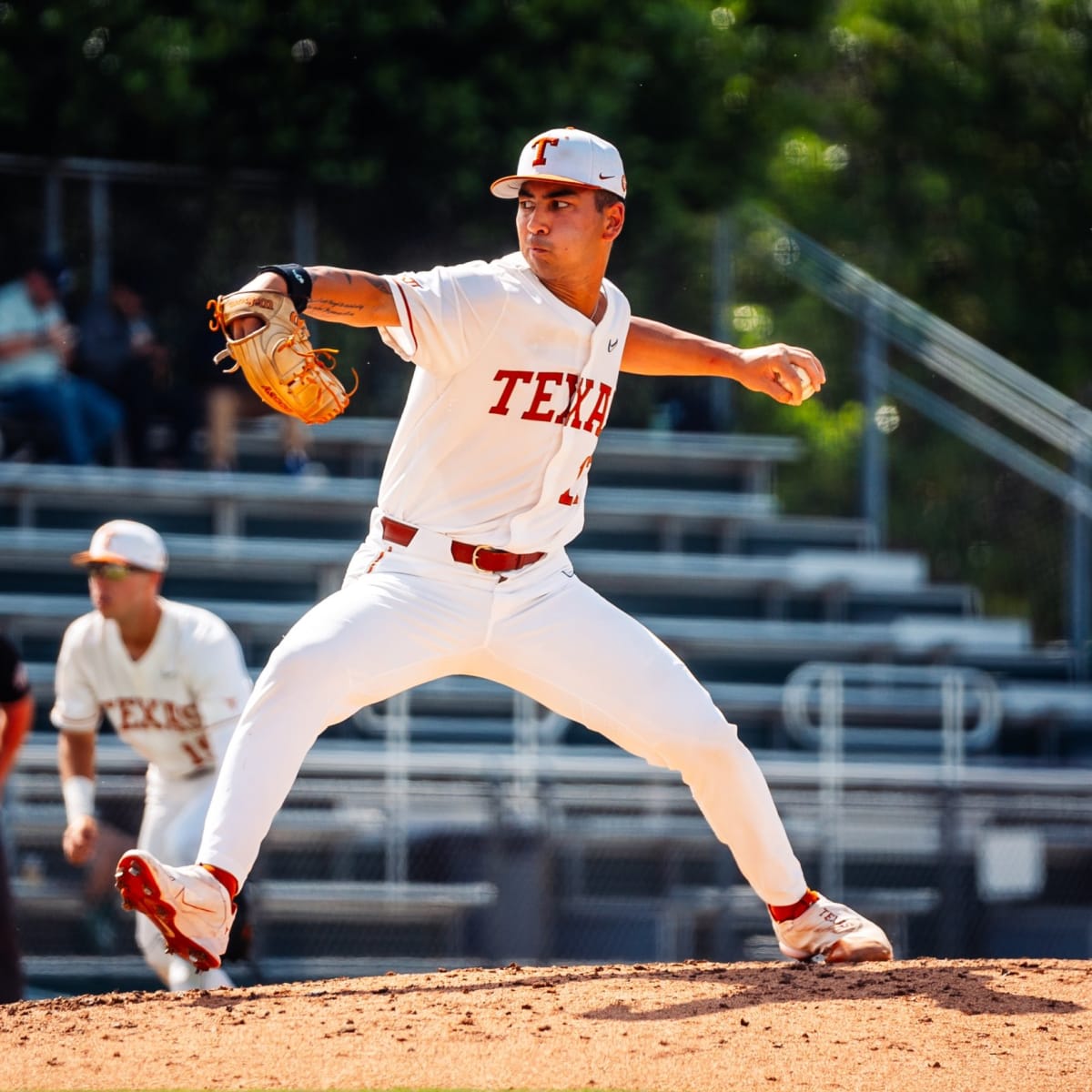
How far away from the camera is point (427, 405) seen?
465cm

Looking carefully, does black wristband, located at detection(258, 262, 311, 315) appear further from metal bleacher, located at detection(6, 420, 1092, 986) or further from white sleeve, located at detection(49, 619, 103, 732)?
metal bleacher, located at detection(6, 420, 1092, 986)

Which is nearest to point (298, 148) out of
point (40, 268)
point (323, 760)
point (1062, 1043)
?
point (40, 268)

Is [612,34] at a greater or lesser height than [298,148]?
greater

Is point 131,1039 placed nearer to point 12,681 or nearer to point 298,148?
point 12,681

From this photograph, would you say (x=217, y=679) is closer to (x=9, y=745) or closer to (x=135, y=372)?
(x=9, y=745)

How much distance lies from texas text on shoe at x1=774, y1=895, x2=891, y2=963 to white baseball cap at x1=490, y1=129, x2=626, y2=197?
189 centimetres

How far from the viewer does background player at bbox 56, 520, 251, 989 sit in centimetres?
680

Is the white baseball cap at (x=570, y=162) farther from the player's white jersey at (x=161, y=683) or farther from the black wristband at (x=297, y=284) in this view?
the player's white jersey at (x=161, y=683)

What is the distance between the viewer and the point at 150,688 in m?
6.90

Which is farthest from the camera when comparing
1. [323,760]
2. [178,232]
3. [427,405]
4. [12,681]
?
[178,232]

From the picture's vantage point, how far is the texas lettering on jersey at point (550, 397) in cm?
461

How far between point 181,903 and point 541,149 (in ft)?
6.35

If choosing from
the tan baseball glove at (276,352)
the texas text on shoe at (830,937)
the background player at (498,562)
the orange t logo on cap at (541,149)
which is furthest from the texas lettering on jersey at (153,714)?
the orange t logo on cap at (541,149)

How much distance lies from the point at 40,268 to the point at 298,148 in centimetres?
199
